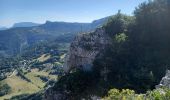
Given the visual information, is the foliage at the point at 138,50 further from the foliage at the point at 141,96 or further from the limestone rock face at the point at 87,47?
the foliage at the point at 141,96

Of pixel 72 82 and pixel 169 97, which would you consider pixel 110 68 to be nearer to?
pixel 72 82

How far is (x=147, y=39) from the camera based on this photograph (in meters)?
86.1

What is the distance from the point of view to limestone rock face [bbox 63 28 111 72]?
88938mm

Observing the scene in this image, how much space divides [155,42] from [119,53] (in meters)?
9.10

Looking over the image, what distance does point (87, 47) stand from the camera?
91.4 m

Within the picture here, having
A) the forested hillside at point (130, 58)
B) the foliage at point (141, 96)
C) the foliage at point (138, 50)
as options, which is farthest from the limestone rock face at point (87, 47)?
the foliage at point (141, 96)

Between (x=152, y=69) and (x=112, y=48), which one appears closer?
(x=152, y=69)

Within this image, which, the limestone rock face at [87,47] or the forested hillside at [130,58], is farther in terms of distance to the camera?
the limestone rock face at [87,47]

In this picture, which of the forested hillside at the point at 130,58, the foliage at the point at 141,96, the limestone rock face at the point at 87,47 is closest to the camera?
the foliage at the point at 141,96

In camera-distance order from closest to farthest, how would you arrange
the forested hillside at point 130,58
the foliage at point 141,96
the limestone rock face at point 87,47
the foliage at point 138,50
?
the foliage at point 141,96 → the foliage at point 138,50 → the forested hillside at point 130,58 → the limestone rock face at point 87,47

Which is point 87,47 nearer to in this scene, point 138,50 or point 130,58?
point 130,58

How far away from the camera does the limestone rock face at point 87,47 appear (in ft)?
292

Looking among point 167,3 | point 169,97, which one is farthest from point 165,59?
point 169,97

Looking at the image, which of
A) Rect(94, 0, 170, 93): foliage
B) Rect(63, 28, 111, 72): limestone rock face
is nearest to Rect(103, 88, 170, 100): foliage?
Rect(94, 0, 170, 93): foliage
